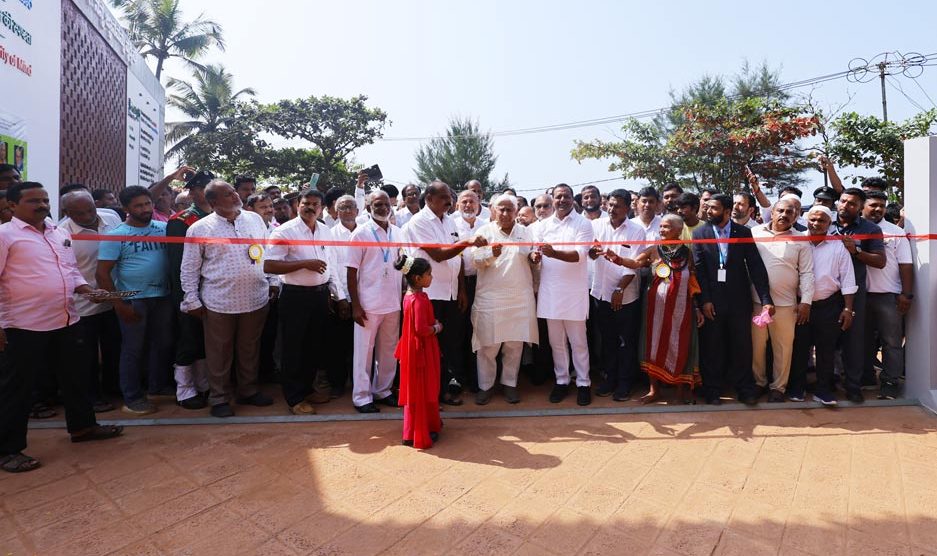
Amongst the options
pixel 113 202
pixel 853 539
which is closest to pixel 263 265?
pixel 113 202

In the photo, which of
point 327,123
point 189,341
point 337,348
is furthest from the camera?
point 327,123

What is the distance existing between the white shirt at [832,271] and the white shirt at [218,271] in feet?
15.8

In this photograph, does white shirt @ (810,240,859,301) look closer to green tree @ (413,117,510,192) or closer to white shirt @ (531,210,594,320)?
white shirt @ (531,210,594,320)

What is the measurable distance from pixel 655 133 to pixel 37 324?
20609 mm

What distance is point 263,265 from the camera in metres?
4.52

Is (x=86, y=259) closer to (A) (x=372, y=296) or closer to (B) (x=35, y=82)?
(A) (x=372, y=296)

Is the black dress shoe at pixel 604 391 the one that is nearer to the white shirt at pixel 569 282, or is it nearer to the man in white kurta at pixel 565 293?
the man in white kurta at pixel 565 293

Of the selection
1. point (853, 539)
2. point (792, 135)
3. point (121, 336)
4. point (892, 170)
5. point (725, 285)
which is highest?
point (792, 135)

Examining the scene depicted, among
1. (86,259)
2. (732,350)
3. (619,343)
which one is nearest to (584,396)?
(619,343)

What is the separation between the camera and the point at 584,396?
4938mm

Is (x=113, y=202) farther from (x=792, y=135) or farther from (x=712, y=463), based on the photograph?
(x=792, y=135)

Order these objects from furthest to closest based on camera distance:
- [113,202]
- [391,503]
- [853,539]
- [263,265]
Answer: [113,202] < [263,265] < [391,503] < [853,539]

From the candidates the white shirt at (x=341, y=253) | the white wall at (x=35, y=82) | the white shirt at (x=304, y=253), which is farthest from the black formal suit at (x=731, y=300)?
the white wall at (x=35, y=82)

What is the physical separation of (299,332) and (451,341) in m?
1.34
